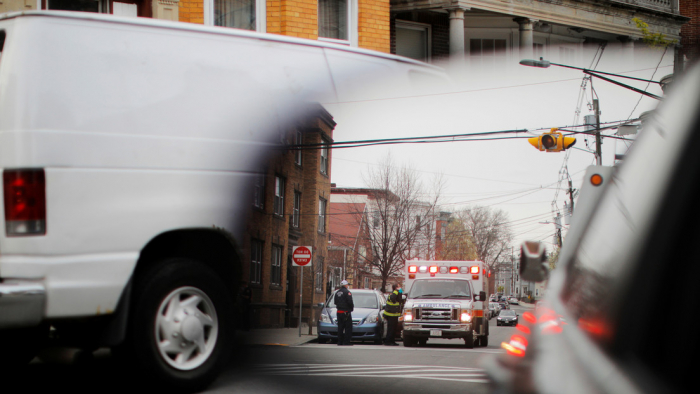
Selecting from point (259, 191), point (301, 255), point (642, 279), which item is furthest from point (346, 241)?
point (642, 279)

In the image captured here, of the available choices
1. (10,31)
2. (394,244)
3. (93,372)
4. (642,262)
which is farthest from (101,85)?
(642,262)

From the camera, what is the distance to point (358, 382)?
19.9 feet

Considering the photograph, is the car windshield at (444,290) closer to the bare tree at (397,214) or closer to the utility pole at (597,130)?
the bare tree at (397,214)

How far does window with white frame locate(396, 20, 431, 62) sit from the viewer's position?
21125 millimetres

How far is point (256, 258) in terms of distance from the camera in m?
4.82

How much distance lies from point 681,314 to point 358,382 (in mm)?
5099

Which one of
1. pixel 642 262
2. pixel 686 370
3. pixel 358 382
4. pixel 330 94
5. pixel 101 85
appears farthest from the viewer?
pixel 358 382

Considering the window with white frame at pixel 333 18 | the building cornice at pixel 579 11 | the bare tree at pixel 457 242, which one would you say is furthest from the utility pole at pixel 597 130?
Result: the building cornice at pixel 579 11

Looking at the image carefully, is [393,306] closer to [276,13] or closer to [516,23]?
[276,13]

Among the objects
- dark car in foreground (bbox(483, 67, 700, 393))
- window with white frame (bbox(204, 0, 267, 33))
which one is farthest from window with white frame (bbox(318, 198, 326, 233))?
window with white frame (bbox(204, 0, 267, 33))

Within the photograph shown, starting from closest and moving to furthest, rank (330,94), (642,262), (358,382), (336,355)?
(642,262) < (330,94) < (358,382) < (336,355)

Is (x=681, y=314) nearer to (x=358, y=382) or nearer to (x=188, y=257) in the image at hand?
(x=188, y=257)

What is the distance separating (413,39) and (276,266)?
691 inches

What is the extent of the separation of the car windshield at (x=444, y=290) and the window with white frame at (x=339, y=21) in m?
6.20
